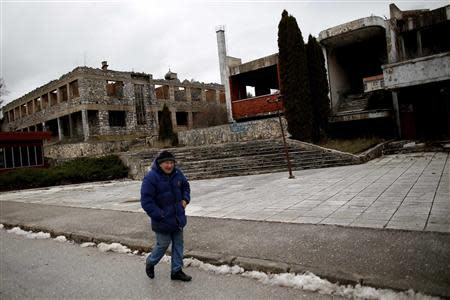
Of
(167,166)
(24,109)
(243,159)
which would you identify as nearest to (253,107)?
(243,159)

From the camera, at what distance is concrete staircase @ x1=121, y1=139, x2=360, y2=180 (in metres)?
14.9

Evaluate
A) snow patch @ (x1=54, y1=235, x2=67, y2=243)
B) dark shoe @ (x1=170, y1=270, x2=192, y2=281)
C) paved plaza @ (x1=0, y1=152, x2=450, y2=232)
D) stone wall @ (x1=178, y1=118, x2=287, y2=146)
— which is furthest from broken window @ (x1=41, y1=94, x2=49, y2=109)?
dark shoe @ (x1=170, y1=270, x2=192, y2=281)

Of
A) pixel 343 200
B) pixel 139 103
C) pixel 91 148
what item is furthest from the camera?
pixel 139 103

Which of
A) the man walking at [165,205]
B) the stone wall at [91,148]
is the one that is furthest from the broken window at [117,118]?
the man walking at [165,205]

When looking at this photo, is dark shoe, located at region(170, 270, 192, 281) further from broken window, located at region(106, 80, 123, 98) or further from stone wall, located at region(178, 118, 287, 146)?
broken window, located at region(106, 80, 123, 98)

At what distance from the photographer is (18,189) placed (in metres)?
18.0

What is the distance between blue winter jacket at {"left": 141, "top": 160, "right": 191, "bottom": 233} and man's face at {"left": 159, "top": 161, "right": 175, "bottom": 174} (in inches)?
2.5

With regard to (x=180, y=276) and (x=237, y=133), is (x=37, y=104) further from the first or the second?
(x=180, y=276)

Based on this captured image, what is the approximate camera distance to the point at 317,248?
4.53 meters

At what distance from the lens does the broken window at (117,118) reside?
34747 mm

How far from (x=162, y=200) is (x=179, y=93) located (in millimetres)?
39034

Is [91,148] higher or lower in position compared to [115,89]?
lower

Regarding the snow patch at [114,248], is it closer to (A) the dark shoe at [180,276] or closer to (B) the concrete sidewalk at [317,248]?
(B) the concrete sidewalk at [317,248]

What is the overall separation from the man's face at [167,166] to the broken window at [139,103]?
33.7 metres
